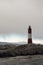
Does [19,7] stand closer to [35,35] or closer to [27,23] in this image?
[27,23]

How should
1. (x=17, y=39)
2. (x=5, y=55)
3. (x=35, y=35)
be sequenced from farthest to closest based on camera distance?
(x=35, y=35) < (x=17, y=39) < (x=5, y=55)

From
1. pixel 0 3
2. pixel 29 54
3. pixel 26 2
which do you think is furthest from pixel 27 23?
pixel 29 54

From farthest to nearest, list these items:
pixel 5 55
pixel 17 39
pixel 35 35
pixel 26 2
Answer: pixel 26 2 → pixel 35 35 → pixel 17 39 → pixel 5 55

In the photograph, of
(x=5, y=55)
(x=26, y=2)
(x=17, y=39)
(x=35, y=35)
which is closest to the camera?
(x=5, y=55)

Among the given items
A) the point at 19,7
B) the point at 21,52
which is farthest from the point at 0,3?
the point at 21,52

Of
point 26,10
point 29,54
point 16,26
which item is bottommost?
point 29,54

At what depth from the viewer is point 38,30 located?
1.53 meters

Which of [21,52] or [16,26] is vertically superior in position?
[16,26]

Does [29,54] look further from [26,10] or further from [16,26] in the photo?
[26,10]

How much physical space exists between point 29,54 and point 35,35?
878mm

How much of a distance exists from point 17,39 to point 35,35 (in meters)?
0.19

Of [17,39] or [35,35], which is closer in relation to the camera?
[17,39]

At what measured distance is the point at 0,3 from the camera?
1534 mm

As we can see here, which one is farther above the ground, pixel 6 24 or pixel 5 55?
pixel 6 24
